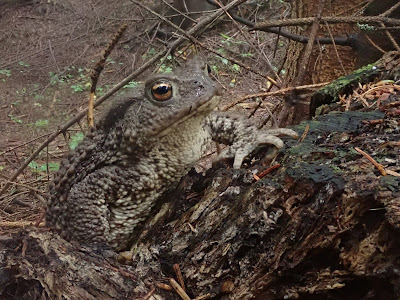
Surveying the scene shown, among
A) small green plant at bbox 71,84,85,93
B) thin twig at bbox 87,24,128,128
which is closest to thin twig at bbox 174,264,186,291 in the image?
thin twig at bbox 87,24,128,128

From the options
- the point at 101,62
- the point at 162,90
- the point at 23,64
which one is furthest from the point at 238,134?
the point at 23,64

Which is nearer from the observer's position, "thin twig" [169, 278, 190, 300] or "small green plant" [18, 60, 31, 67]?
"thin twig" [169, 278, 190, 300]

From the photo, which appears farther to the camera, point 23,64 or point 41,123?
point 23,64

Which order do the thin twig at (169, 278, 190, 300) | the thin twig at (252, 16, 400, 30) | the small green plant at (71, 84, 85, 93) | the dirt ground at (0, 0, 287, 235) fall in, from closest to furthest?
1. the thin twig at (169, 278, 190, 300)
2. the thin twig at (252, 16, 400, 30)
3. the dirt ground at (0, 0, 287, 235)
4. the small green plant at (71, 84, 85, 93)

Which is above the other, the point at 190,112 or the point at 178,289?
the point at 190,112

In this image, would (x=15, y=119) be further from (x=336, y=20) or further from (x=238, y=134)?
(x=336, y=20)

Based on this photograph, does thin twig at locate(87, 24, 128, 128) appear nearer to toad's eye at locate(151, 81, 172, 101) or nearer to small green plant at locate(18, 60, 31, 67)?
toad's eye at locate(151, 81, 172, 101)
